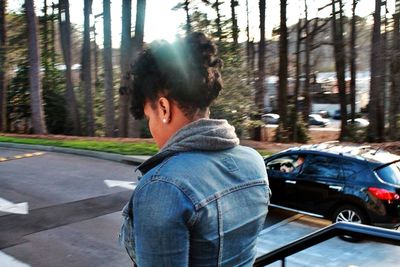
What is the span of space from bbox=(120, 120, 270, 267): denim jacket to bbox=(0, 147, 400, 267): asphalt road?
65.5 inches

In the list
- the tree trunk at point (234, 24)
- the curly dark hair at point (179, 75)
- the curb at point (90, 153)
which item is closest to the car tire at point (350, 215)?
the curly dark hair at point (179, 75)

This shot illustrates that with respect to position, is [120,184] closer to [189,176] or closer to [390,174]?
[390,174]

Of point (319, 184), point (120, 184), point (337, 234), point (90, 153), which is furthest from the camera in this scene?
point (90, 153)

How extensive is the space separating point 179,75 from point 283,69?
24988 millimetres

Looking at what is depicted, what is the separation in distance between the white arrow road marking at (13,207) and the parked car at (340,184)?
4.68 m

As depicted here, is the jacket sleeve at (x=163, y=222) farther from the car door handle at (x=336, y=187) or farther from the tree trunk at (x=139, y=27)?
the tree trunk at (x=139, y=27)

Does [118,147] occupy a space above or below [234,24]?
below

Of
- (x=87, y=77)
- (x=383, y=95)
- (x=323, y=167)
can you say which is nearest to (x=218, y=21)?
(x=87, y=77)

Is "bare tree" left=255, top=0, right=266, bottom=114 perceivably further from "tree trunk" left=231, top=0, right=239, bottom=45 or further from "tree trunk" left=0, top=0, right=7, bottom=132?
"tree trunk" left=0, top=0, right=7, bottom=132

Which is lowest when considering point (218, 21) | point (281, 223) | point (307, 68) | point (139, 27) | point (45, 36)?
point (281, 223)

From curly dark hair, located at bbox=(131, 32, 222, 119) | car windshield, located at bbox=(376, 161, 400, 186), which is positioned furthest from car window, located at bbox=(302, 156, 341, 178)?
curly dark hair, located at bbox=(131, 32, 222, 119)

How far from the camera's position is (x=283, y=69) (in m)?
25.9

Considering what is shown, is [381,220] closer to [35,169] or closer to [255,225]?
[255,225]

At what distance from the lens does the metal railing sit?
7.23 ft
